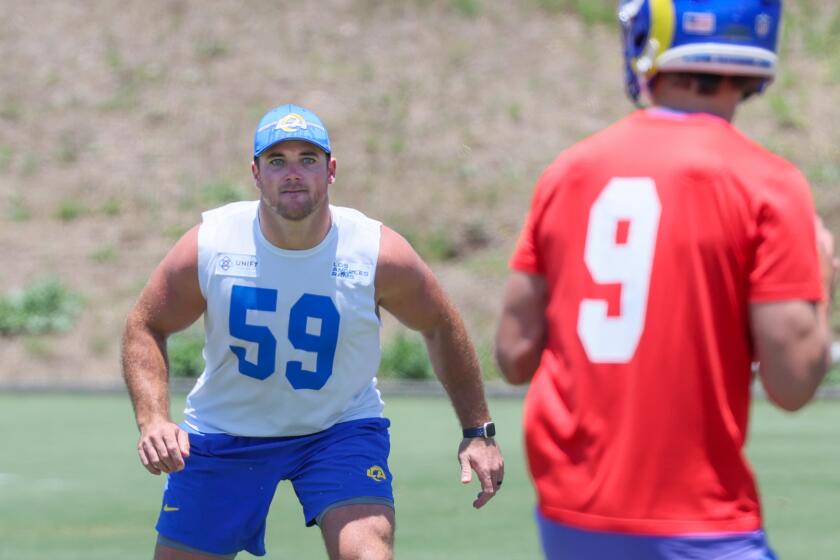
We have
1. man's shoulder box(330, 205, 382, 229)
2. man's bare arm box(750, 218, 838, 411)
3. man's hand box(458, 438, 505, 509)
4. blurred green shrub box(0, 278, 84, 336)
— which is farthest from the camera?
blurred green shrub box(0, 278, 84, 336)

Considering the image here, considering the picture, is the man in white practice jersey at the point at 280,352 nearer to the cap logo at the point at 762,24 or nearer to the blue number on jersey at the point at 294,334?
the blue number on jersey at the point at 294,334

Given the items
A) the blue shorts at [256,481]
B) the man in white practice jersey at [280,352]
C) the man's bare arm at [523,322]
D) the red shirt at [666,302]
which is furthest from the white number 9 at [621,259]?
the blue shorts at [256,481]

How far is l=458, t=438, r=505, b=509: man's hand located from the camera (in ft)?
19.5

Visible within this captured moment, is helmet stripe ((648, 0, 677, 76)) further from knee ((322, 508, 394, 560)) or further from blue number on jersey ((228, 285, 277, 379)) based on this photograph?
blue number on jersey ((228, 285, 277, 379))

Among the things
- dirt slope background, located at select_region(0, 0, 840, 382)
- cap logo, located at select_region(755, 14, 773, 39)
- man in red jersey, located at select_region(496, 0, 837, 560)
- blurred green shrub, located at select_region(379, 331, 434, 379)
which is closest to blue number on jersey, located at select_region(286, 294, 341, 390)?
man in red jersey, located at select_region(496, 0, 837, 560)

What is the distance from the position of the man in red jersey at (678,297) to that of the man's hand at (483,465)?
8.34 feet

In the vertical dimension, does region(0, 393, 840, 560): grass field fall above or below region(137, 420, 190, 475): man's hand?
below

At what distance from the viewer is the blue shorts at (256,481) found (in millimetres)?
6113

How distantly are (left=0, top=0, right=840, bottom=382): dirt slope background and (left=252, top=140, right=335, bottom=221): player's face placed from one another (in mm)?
19697

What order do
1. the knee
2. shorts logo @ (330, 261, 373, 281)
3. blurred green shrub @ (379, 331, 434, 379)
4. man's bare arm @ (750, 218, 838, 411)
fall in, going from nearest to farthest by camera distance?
man's bare arm @ (750, 218, 838, 411)
the knee
shorts logo @ (330, 261, 373, 281)
blurred green shrub @ (379, 331, 434, 379)

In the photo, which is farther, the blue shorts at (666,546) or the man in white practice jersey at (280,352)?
the man in white practice jersey at (280,352)

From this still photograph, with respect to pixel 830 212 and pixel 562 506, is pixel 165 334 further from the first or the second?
pixel 830 212

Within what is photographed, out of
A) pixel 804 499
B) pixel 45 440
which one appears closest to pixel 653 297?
pixel 804 499

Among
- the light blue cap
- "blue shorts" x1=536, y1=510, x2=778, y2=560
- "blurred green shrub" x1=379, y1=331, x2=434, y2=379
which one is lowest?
"blurred green shrub" x1=379, y1=331, x2=434, y2=379
